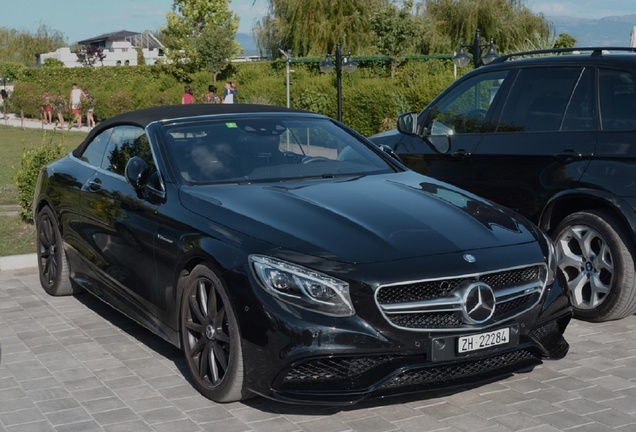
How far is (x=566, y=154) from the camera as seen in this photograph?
768 cm

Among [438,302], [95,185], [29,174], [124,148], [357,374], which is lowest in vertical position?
[357,374]

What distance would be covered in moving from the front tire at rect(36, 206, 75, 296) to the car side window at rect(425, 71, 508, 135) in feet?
10.7

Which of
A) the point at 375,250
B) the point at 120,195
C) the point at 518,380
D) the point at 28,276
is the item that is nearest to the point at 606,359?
the point at 518,380

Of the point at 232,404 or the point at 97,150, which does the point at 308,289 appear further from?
the point at 97,150

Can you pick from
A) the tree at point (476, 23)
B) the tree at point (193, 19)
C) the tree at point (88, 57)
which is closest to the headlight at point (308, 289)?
the tree at point (476, 23)

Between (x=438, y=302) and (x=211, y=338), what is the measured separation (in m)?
1.31

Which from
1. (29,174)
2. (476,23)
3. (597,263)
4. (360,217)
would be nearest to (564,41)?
(476,23)

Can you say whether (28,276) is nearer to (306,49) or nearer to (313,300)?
(313,300)

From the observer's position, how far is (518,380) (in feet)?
20.3

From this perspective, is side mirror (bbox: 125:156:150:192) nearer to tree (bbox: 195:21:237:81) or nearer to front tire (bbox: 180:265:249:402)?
front tire (bbox: 180:265:249:402)

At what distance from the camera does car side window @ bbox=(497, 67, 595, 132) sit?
7785mm

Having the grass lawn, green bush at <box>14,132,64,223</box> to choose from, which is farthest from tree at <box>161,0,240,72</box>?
green bush at <box>14,132,64,223</box>

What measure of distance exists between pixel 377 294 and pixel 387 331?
19 cm

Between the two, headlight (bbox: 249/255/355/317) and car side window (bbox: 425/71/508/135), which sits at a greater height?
car side window (bbox: 425/71/508/135)
